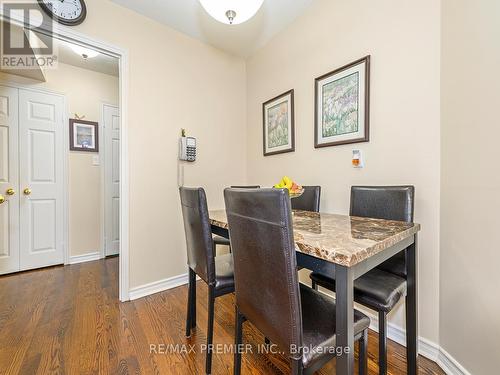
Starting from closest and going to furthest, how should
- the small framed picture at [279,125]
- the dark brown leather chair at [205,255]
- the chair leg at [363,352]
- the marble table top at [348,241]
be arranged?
the marble table top at [348,241]
the chair leg at [363,352]
the dark brown leather chair at [205,255]
the small framed picture at [279,125]

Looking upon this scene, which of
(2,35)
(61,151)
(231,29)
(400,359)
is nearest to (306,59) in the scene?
(231,29)

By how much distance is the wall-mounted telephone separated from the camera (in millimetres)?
2385

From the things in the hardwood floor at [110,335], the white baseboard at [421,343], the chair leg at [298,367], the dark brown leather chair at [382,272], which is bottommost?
the hardwood floor at [110,335]

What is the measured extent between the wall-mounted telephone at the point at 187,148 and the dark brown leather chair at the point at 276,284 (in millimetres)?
1614

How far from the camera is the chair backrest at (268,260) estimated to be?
2.30 ft

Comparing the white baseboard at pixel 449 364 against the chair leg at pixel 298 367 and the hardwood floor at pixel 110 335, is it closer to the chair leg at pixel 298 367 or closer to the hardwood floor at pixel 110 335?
the hardwood floor at pixel 110 335

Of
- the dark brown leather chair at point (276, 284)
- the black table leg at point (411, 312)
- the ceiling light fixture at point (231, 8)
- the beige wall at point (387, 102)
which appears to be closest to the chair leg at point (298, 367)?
the dark brown leather chair at point (276, 284)

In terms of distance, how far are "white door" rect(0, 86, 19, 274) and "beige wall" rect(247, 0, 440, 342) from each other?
10.1 ft

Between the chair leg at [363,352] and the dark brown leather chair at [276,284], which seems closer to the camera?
the dark brown leather chair at [276,284]

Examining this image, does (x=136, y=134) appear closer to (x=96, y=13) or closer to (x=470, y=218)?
(x=96, y=13)

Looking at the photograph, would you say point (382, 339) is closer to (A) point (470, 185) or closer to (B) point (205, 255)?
(A) point (470, 185)

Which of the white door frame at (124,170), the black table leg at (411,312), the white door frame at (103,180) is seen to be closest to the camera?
the black table leg at (411,312)

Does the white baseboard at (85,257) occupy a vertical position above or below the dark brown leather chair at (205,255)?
below

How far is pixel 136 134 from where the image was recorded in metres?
2.13
